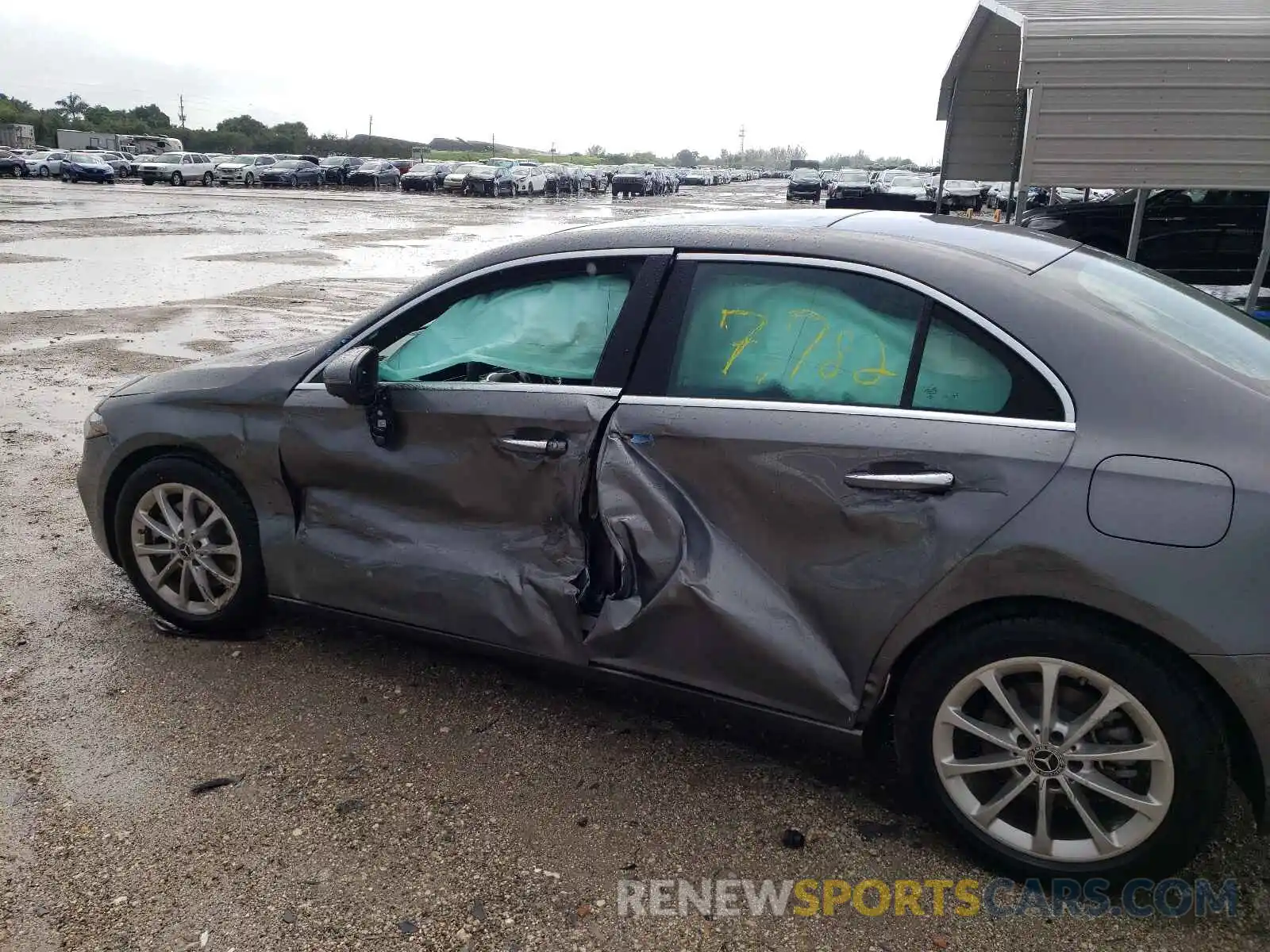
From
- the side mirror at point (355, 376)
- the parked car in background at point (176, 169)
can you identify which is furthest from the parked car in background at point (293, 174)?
the side mirror at point (355, 376)

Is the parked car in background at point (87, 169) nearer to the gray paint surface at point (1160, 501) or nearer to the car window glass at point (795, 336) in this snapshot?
the car window glass at point (795, 336)

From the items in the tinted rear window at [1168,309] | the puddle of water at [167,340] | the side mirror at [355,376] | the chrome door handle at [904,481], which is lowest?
the puddle of water at [167,340]

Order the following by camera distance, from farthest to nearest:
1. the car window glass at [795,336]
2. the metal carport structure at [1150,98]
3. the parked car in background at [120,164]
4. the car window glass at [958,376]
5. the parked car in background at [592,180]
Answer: the parked car in background at [592,180] → the parked car in background at [120,164] → the metal carport structure at [1150,98] → the car window glass at [795,336] → the car window glass at [958,376]

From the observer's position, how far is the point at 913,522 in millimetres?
2613

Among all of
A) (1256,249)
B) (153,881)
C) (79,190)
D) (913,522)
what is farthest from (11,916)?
(79,190)

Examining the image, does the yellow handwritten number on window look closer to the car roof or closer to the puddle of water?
the car roof

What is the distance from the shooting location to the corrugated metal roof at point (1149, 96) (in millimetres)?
7902

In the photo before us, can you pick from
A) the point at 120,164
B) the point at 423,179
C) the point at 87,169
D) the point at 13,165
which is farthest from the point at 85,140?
the point at 423,179

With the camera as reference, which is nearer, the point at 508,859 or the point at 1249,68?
the point at 508,859

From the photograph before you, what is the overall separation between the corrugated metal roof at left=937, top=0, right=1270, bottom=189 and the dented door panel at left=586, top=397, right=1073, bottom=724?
6.69 metres

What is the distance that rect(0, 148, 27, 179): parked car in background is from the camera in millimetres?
48906

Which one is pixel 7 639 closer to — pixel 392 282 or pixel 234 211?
pixel 392 282

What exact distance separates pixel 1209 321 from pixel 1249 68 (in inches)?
250

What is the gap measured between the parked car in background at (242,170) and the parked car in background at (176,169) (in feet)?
1.91
